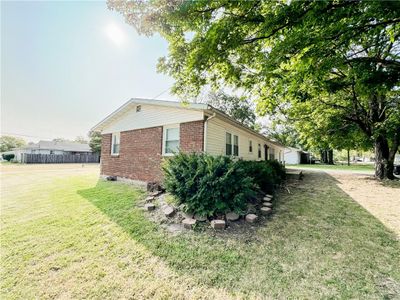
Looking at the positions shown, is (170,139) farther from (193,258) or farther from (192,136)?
(193,258)

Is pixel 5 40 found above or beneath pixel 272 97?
above

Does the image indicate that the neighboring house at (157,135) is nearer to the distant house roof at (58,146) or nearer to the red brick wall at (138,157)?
the red brick wall at (138,157)

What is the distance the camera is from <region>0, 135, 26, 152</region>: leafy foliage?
69.1 m

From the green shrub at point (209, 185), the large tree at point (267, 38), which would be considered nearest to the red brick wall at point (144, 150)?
the large tree at point (267, 38)

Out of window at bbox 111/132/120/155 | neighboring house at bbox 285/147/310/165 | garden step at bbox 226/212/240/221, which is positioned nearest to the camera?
garden step at bbox 226/212/240/221

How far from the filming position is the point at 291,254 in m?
3.31

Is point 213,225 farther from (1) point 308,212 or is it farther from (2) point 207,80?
(2) point 207,80

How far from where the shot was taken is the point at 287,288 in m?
2.50

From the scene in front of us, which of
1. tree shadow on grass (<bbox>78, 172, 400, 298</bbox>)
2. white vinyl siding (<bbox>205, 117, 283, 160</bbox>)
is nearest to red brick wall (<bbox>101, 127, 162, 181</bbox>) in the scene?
white vinyl siding (<bbox>205, 117, 283, 160</bbox>)

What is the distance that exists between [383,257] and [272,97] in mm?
4587

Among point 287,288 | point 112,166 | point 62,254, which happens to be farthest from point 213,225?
point 112,166

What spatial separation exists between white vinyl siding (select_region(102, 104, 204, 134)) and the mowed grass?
4.24 m

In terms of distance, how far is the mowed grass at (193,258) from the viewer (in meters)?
2.49

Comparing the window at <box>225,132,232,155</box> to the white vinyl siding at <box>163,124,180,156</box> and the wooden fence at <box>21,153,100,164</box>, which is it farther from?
the wooden fence at <box>21,153,100,164</box>
